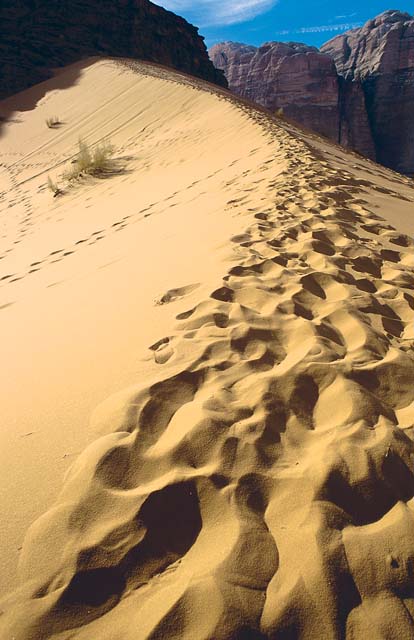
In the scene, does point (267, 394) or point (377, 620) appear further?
point (267, 394)

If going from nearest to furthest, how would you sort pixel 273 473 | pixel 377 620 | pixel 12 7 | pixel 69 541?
pixel 377 620 < pixel 69 541 < pixel 273 473 < pixel 12 7

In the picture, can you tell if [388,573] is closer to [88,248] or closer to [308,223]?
[308,223]

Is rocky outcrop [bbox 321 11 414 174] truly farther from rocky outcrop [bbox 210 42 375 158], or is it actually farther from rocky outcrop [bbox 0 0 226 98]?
rocky outcrop [bbox 0 0 226 98]

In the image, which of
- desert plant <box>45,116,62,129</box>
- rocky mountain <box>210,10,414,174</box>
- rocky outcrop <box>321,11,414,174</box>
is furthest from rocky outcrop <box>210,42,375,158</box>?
desert plant <box>45,116,62,129</box>

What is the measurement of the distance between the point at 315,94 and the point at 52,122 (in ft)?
96.3

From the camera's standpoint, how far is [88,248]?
430 cm

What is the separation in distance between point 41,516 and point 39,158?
12738 millimetres

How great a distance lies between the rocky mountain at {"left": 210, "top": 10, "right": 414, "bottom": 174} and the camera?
3550 cm

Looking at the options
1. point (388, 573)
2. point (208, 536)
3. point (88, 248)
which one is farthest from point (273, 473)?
point (88, 248)

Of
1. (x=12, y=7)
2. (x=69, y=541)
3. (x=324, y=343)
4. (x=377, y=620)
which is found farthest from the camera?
(x=12, y=7)

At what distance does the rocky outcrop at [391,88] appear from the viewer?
115 feet

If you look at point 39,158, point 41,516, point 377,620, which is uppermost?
point 39,158

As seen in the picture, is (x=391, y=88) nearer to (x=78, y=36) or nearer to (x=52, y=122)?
(x=78, y=36)

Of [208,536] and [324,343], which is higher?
[324,343]
